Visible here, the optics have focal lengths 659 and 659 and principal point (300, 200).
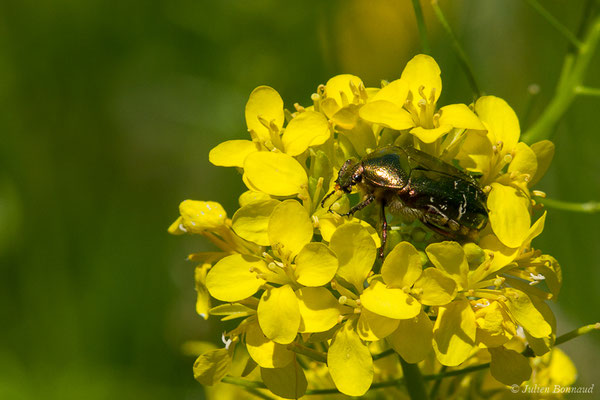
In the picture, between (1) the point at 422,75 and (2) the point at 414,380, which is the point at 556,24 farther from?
(2) the point at 414,380

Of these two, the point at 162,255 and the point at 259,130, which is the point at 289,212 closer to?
the point at 259,130

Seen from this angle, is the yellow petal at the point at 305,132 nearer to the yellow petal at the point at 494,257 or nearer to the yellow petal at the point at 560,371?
the yellow petal at the point at 494,257

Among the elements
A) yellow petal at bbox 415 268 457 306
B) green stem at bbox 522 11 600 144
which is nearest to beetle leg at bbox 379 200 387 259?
yellow petal at bbox 415 268 457 306

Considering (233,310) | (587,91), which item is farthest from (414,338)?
(587,91)

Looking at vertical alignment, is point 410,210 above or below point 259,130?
below

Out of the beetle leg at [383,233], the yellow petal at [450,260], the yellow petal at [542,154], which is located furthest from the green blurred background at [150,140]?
the yellow petal at [450,260]

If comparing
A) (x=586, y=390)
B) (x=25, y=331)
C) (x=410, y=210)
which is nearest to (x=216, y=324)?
(x=25, y=331)

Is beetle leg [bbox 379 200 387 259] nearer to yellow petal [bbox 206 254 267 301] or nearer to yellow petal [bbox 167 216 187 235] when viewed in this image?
yellow petal [bbox 206 254 267 301]
